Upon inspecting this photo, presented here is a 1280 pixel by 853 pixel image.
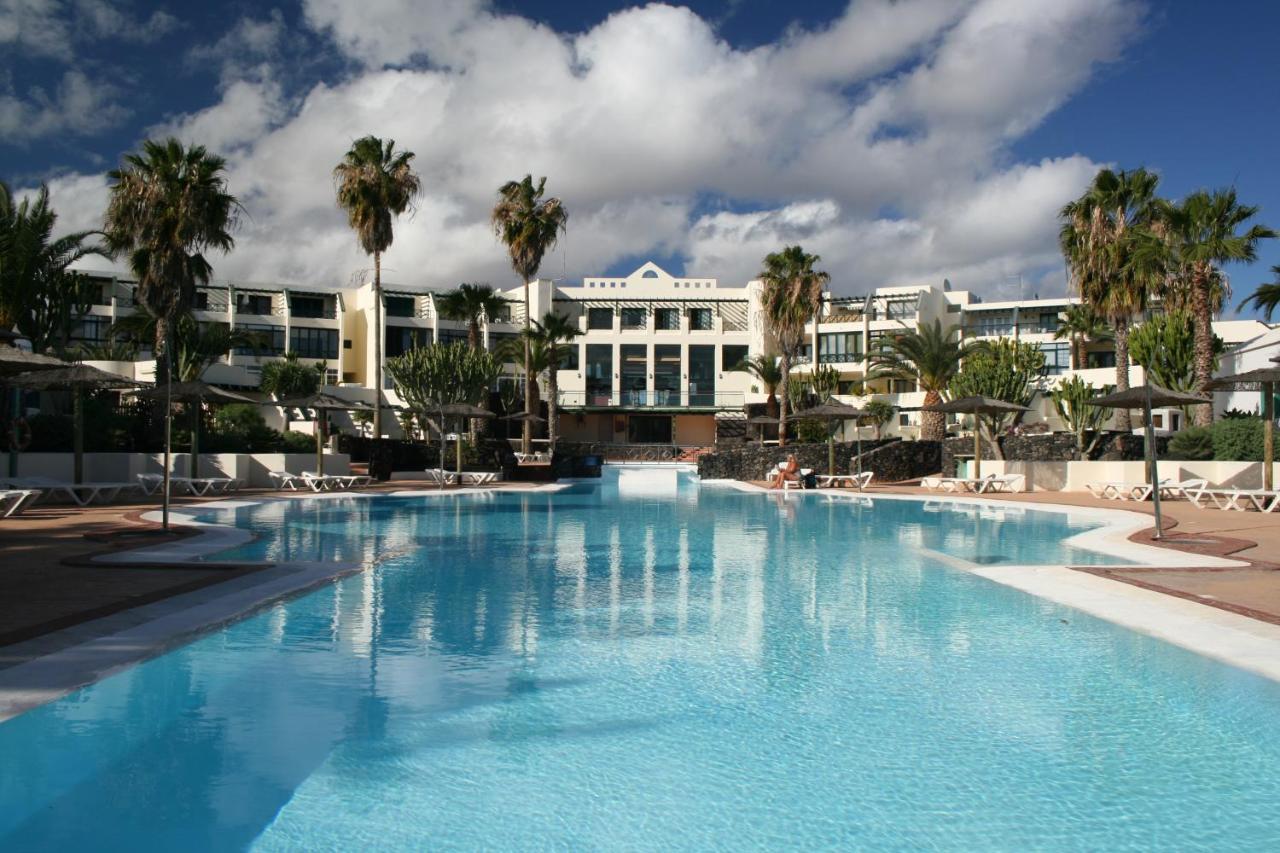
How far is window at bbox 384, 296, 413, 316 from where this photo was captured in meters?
60.8

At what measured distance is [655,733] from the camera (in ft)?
17.7

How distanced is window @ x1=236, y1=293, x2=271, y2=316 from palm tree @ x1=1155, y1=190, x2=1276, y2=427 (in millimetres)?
50435

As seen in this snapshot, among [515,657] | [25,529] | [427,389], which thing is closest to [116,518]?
[25,529]

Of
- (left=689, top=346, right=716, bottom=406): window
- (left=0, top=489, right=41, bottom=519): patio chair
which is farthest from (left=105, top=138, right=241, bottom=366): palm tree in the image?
(left=689, top=346, right=716, bottom=406): window

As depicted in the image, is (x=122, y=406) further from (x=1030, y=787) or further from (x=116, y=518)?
(x=1030, y=787)

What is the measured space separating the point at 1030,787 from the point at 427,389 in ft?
118

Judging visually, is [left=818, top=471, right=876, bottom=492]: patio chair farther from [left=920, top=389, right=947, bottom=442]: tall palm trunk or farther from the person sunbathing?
[left=920, top=389, right=947, bottom=442]: tall palm trunk

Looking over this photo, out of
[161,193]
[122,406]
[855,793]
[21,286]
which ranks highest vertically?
[161,193]

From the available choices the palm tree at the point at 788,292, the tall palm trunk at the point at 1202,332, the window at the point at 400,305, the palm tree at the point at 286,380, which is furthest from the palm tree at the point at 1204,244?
the window at the point at 400,305

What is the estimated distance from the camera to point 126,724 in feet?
17.5

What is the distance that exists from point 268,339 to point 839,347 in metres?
35.7

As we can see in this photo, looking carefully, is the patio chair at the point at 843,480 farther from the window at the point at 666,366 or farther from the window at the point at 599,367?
the window at the point at 599,367

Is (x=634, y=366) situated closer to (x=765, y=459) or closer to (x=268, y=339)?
(x=268, y=339)

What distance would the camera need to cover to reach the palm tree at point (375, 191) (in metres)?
35.1
